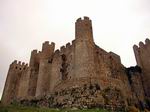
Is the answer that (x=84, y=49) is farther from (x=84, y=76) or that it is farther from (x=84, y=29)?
(x=84, y=76)

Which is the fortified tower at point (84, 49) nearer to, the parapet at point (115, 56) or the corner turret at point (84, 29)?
the corner turret at point (84, 29)

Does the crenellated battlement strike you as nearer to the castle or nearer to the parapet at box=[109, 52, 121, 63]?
the castle

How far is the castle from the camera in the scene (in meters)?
24.9

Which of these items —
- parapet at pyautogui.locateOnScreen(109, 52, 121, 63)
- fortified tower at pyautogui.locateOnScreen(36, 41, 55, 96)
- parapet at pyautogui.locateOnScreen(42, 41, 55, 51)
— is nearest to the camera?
parapet at pyautogui.locateOnScreen(109, 52, 121, 63)

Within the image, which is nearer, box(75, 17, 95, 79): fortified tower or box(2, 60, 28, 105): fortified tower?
box(75, 17, 95, 79): fortified tower

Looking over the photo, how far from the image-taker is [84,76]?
2552 centimetres

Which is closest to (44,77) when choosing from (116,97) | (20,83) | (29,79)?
(29,79)

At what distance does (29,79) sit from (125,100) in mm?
19031

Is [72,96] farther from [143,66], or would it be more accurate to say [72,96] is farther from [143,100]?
[143,66]

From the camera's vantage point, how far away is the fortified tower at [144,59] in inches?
1455

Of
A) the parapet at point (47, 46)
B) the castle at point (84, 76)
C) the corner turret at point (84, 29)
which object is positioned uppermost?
the parapet at point (47, 46)

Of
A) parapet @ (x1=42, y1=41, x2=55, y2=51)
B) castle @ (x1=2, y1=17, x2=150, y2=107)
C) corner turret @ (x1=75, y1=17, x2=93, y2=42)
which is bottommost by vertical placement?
castle @ (x1=2, y1=17, x2=150, y2=107)

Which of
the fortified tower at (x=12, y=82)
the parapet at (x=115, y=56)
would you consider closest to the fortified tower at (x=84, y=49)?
the parapet at (x=115, y=56)

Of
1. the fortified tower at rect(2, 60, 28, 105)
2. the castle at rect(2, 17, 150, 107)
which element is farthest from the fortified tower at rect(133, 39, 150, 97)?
the fortified tower at rect(2, 60, 28, 105)
